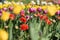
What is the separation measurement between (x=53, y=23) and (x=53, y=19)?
0.13 metres

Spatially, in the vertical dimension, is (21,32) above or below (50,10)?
below

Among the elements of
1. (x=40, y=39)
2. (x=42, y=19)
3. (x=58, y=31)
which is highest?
(x=40, y=39)

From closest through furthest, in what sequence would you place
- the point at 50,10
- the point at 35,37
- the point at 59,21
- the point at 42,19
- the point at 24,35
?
the point at 35,37 < the point at 50,10 < the point at 24,35 < the point at 42,19 < the point at 59,21

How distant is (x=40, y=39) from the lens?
1685mm

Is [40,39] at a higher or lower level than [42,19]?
higher

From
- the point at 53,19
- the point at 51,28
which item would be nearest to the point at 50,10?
the point at 51,28

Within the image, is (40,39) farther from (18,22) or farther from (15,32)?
(18,22)

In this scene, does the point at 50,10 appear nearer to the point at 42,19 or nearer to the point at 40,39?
the point at 42,19

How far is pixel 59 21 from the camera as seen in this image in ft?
10.8

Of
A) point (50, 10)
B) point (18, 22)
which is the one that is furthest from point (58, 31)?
point (50, 10)

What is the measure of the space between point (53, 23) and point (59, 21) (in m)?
0.12

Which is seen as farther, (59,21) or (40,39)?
(59,21)

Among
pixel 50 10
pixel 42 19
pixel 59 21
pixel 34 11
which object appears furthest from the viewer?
pixel 34 11

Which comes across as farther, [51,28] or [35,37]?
[51,28]
